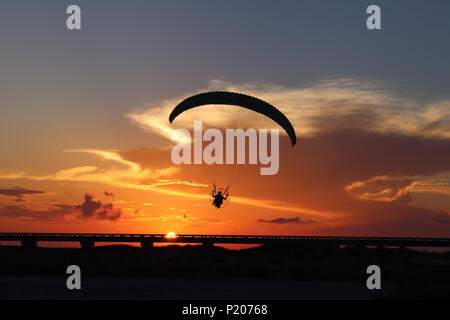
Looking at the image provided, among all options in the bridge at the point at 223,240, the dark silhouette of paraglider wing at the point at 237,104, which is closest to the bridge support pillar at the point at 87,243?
the bridge at the point at 223,240

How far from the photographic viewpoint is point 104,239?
89.8 meters

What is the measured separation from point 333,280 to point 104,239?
116ft

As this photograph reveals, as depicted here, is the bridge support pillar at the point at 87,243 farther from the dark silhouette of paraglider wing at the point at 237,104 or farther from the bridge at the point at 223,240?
the dark silhouette of paraglider wing at the point at 237,104

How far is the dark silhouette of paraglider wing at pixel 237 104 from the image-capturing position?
43.6 m

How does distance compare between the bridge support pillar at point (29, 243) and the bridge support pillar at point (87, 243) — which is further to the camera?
the bridge support pillar at point (29, 243)

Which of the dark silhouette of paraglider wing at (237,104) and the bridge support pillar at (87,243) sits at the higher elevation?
the dark silhouette of paraglider wing at (237,104)

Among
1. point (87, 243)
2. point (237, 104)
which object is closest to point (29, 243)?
point (87, 243)

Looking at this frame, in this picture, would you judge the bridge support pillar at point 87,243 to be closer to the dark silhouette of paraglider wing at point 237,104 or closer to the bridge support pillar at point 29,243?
the bridge support pillar at point 29,243

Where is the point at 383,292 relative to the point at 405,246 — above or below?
below

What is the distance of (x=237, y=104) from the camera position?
44.2 metres
